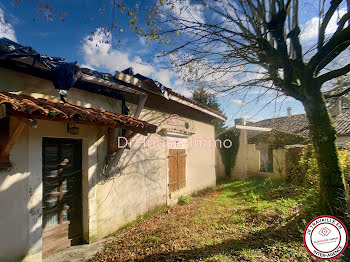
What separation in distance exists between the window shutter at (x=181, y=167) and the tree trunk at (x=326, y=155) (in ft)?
13.4

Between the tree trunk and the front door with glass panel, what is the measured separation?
5.20 meters

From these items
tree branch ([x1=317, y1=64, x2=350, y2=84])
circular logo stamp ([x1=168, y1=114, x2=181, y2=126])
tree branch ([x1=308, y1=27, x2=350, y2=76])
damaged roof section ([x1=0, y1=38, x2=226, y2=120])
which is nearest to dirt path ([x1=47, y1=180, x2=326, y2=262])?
circular logo stamp ([x1=168, y1=114, x2=181, y2=126])

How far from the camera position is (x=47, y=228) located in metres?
3.39

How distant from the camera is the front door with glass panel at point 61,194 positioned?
3408 millimetres

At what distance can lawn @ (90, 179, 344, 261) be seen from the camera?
320 centimetres

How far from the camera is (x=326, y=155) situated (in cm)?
413

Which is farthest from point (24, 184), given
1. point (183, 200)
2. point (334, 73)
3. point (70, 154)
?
point (334, 73)

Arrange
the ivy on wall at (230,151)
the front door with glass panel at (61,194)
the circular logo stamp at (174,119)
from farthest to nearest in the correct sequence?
the ivy on wall at (230,151) < the circular logo stamp at (174,119) < the front door with glass panel at (61,194)

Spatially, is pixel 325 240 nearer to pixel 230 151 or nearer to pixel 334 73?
pixel 334 73

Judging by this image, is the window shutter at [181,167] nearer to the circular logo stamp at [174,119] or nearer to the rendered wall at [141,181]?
the rendered wall at [141,181]

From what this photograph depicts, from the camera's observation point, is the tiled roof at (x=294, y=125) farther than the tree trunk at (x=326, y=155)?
Yes

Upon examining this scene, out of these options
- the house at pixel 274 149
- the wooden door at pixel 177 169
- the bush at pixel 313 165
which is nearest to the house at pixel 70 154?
the wooden door at pixel 177 169

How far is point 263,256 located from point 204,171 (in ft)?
18.2

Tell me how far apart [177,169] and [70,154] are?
378cm
